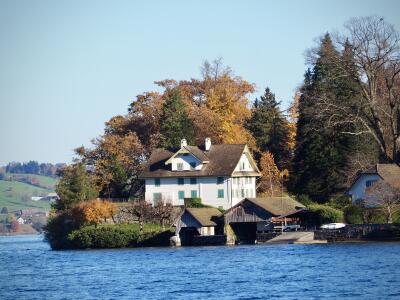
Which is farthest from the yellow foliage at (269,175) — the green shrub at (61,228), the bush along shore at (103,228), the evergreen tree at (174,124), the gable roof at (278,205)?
the green shrub at (61,228)

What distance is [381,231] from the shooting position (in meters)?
83.5

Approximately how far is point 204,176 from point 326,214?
663 inches

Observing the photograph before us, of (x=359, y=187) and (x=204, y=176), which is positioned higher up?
(x=204, y=176)

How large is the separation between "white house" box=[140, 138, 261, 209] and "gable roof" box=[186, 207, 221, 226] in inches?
275

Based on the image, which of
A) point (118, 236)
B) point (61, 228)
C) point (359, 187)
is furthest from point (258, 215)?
point (61, 228)

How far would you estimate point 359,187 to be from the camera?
9700 centimetres

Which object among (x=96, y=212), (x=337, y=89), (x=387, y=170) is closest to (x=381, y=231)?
(x=387, y=170)

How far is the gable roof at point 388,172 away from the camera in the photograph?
300 ft

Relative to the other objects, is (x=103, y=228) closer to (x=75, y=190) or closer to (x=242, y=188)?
(x=75, y=190)

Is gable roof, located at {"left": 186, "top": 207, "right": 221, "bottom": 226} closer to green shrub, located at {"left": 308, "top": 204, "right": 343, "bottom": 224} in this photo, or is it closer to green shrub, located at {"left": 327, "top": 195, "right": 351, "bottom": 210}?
green shrub, located at {"left": 308, "top": 204, "right": 343, "bottom": 224}

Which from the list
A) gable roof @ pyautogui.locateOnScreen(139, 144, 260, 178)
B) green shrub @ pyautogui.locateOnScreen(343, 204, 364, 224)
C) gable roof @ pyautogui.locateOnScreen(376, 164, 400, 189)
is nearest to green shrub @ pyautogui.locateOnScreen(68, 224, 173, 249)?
gable roof @ pyautogui.locateOnScreen(139, 144, 260, 178)

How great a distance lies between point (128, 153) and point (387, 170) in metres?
34.0

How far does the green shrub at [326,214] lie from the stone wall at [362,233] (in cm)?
363

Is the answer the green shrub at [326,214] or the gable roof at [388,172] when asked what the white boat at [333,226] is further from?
the gable roof at [388,172]
